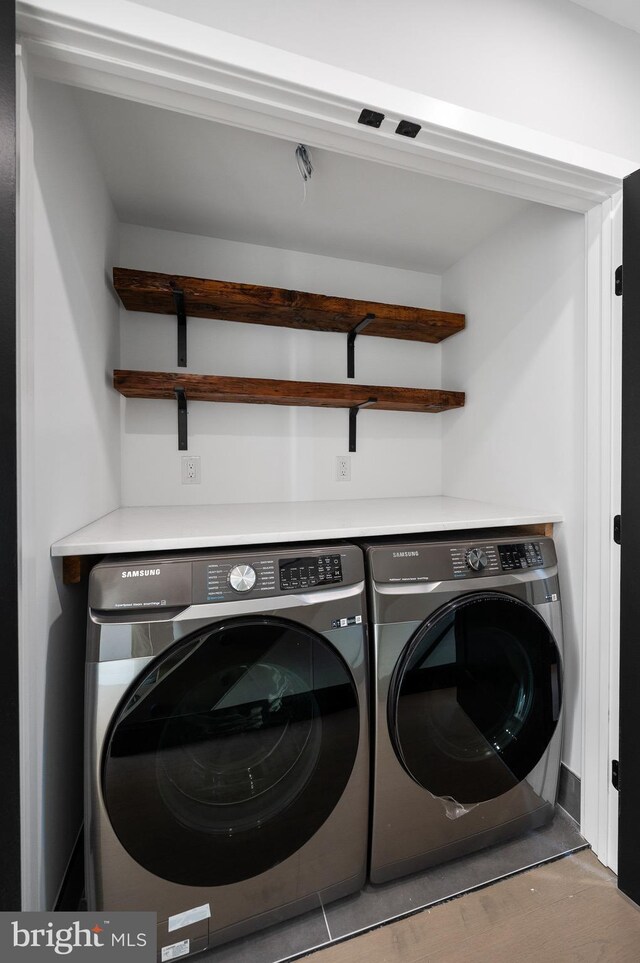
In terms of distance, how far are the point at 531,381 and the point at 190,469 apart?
1.45 meters

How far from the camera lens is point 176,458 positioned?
181 centimetres

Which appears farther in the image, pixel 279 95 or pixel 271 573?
pixel 271 573

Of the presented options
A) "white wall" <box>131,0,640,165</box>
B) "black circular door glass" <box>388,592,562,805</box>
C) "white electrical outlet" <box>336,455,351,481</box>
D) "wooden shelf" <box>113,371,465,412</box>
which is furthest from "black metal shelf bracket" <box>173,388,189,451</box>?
"black circular door glass" <box>388,592,562,805</box>

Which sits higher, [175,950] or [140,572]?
[140,572]

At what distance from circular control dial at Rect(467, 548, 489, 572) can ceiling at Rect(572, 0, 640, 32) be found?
5.47ft

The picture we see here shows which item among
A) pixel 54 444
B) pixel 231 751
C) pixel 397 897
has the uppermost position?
pixel 54 444

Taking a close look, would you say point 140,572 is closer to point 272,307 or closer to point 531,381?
point 272,307

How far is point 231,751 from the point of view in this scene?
104 centimetres

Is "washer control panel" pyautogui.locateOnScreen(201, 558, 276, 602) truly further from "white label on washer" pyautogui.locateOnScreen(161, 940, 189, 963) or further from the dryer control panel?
"white label on washer" pyautogui.locateOnScreen(161, 940, 189, 963)

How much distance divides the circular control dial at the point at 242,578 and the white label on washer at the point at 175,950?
0.88 meters

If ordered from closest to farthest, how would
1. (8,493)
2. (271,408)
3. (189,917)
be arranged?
(8,493)
(189,917)
(271,408)

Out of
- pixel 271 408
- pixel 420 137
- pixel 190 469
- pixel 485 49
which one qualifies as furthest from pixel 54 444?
pixel 485 49

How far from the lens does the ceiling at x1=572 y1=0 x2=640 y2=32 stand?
123 centimetres

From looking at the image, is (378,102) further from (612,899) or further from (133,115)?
(612,899)
